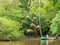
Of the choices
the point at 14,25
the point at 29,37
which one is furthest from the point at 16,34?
the point at 29,37

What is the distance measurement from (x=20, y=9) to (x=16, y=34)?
2.43 metres

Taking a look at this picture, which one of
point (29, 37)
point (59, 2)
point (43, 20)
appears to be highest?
point (59, 2)

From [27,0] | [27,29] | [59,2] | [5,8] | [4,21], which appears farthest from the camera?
[27,0]

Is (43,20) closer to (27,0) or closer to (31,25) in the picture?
(31,25)

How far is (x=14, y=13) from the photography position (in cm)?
1380

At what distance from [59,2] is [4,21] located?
4.70m

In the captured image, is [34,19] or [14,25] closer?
[14,25]

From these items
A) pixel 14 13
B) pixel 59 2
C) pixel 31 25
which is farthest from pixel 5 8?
pixel 59 2

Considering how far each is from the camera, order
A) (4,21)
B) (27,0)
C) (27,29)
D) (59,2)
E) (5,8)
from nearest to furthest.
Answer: (59,2), (4,21), (5,8), (27,29), (27,0)

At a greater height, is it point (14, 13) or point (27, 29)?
point (14, 13)

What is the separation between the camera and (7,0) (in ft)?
45.5

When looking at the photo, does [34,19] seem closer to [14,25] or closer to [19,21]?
[19,21]

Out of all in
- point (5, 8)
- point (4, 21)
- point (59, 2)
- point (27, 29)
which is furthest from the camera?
point (27, 29)

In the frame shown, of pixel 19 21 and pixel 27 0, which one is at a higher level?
pixel 27 0
